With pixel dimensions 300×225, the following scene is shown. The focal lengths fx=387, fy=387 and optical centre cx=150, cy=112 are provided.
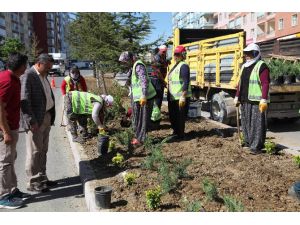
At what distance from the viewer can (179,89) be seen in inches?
281

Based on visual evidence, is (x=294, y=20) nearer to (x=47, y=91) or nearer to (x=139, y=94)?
(x=139, y=94)

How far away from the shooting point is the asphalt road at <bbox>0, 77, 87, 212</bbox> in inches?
186

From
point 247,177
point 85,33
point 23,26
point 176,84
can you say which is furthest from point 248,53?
point 23,26

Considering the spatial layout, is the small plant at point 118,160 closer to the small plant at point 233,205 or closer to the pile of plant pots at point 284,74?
the small plant at point 233,205

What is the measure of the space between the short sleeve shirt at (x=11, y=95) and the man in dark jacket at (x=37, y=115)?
21 cm

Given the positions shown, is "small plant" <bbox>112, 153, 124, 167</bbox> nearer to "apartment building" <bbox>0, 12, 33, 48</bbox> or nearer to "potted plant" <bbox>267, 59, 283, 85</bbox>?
"potted plant" <bbox>267, 59, 283, 85</bbox>

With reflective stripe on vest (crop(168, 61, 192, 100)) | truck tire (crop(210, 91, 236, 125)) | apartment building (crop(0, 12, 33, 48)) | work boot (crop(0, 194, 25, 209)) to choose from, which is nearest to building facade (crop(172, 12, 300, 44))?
truck tire (crop(210, 91, 236, 125))

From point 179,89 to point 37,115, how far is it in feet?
9.52

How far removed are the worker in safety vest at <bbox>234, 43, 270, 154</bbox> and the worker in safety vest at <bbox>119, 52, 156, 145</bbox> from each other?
5.33 feet

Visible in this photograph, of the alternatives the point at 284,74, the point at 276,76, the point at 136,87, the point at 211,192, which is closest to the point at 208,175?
the point at 211,192

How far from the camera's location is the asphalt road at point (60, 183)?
186 inches

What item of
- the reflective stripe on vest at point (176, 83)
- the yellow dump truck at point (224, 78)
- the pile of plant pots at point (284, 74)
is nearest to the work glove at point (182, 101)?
the reflective stripe on vest at point (176, 83)

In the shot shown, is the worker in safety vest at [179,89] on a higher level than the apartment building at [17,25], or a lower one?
lower

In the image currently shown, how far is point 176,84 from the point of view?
23.5 feet
